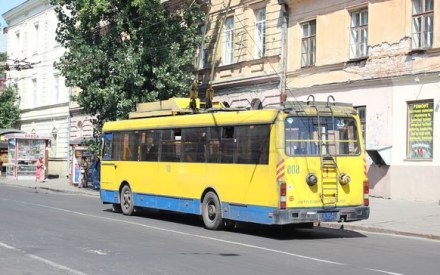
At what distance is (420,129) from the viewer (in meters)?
20.7

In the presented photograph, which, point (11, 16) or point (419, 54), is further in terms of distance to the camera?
point (11, 16)

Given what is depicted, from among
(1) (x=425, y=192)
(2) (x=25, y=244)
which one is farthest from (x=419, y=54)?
(2) (x=25, y=244)

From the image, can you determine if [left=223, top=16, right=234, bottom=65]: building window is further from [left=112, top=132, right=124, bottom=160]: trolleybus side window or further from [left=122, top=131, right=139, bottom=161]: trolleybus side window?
[left=122, top=131, right=139, bottom=161]: trolleybus side window

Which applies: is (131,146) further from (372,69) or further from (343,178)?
(372,69)


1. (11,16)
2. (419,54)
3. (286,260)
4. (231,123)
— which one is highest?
(11,16)

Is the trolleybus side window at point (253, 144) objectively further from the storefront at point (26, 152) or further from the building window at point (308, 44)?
the storefront at point (26, 152)

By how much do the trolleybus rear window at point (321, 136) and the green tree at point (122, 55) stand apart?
1448 centimetres

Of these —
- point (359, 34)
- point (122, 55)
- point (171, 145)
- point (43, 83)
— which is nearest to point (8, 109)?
point (43, 83)

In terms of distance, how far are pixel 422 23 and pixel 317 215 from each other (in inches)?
403

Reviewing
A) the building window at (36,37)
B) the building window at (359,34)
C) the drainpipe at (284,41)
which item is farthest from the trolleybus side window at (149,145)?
the building window at (36,37)

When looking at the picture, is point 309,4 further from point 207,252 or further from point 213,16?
point 207,252

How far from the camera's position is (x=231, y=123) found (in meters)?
14.6

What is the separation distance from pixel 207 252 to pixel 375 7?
14133mm

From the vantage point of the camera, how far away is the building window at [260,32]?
2764cm
